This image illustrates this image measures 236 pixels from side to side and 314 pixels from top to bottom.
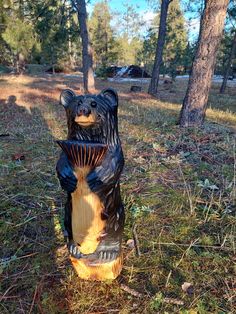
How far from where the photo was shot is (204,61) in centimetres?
536

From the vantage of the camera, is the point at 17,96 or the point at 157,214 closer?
the point at 157,214

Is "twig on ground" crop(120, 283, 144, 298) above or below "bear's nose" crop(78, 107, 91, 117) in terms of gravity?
below

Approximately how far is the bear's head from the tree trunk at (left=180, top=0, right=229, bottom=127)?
14.1 ft

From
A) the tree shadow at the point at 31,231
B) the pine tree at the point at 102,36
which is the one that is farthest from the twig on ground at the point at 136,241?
the pine tree at the point at 102,36

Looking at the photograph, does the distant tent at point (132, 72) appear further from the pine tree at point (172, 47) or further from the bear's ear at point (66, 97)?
the bear's ear at point (66, 97)

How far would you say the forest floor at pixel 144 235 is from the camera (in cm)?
180

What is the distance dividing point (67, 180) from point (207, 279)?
3.86 ft

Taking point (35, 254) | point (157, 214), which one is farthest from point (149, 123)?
point (35, 254)

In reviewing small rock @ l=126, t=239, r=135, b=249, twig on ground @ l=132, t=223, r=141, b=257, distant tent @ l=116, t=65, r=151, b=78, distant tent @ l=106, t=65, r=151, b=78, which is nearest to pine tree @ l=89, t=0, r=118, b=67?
distant tent @ l=106, t=65, r=151, b=78

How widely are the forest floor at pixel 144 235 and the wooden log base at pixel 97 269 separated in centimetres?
6

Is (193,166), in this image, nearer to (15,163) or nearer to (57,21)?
(15,163)

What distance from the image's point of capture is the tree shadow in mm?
1838

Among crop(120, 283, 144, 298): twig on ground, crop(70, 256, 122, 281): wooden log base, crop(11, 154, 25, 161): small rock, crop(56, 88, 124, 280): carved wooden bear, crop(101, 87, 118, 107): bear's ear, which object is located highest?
crop(101, 87, 118, 107): bear's ear

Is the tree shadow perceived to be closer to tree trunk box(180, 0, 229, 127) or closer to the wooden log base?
the wooden log base
